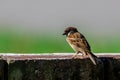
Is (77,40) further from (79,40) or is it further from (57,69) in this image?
(57,69)

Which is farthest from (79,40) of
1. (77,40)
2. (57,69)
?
(57,69)

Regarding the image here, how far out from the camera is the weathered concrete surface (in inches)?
202

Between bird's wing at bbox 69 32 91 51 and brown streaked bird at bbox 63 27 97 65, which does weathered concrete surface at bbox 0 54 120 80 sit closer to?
brown streaked bird at bbox 63 27 97 65

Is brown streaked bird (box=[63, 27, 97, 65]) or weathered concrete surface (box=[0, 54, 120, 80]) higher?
weathered concrete surface (box=[0, 54, 120, 80])

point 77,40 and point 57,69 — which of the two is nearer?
point 57,69

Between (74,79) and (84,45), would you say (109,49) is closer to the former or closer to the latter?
(84,45)

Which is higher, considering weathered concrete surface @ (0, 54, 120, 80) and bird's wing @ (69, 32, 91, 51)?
weathered concrete surface @ (0, 54, 120, 80)

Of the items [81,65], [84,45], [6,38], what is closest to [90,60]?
[81,65]

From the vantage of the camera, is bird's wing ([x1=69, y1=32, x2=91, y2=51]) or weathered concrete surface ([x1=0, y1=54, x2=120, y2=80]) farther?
bird's wing ([x1=69, y1=32, x2=91, y2=51])

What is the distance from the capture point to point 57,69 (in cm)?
523

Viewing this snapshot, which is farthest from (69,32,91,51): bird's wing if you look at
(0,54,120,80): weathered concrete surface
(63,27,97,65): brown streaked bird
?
(0,54,120,80): weathered concrete surface

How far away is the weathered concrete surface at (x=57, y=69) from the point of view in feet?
16.9

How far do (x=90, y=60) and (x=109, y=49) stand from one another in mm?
10508

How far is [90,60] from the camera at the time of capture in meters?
5.52
